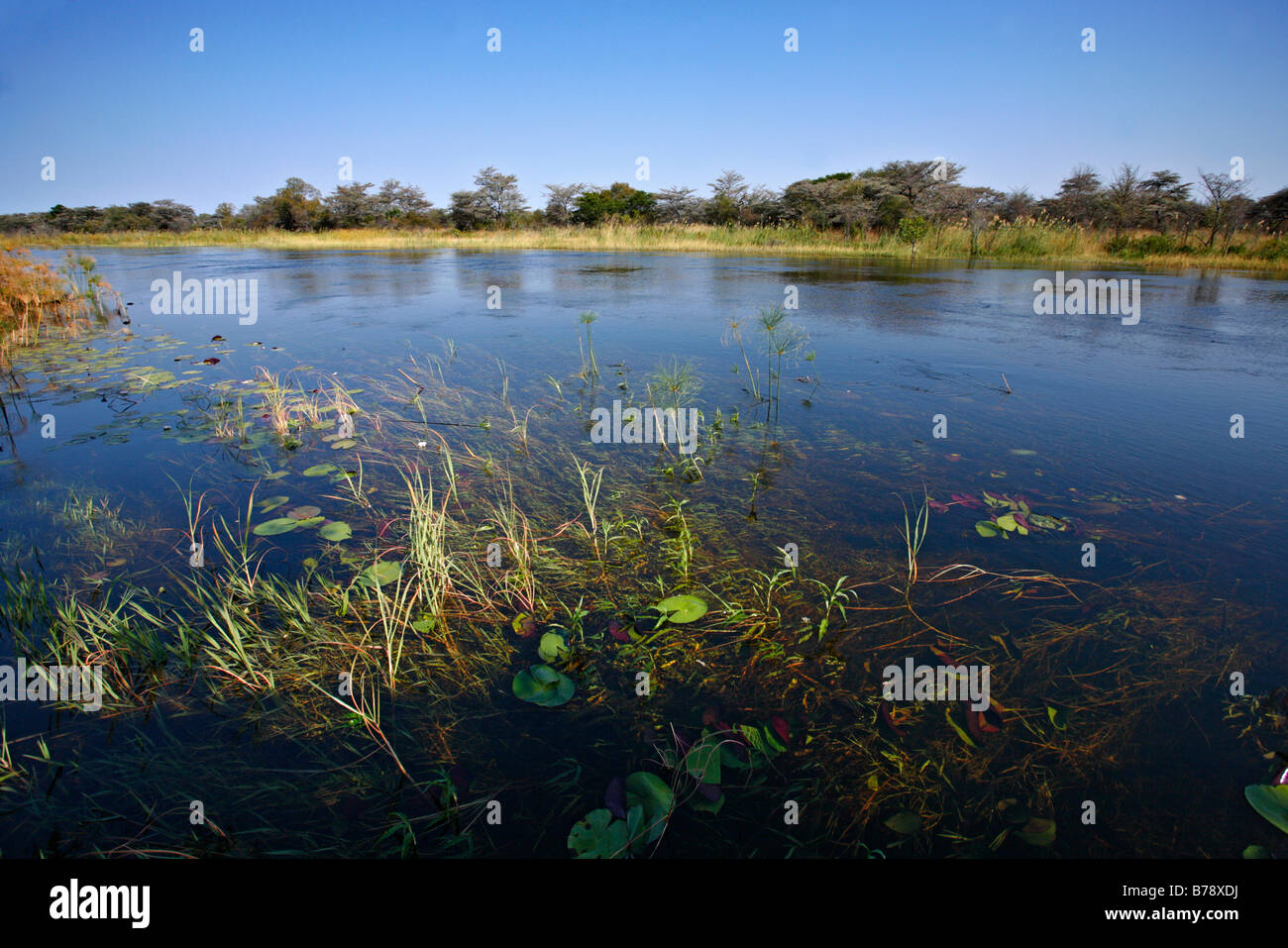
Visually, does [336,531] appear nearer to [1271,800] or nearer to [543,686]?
[543,686]

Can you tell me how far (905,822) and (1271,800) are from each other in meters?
0.89

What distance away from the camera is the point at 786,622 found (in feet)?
6.59

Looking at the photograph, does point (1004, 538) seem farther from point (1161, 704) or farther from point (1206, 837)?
point (1206, 837)

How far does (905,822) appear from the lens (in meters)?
1.33

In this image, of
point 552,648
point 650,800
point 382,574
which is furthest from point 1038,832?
point 382,574

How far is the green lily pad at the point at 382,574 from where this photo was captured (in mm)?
2141

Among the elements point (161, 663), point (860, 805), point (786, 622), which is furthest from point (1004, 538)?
point (161, 663)

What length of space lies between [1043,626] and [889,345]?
4.86 metres

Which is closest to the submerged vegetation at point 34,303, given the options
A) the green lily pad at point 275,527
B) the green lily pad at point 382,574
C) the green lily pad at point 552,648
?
the green lily pad at point 275,527

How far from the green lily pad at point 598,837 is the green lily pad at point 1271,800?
1.52 metres

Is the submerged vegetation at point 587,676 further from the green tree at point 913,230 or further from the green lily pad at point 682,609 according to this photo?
the green tree at point 913,230

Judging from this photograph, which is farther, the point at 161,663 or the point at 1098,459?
the point at 1098,459

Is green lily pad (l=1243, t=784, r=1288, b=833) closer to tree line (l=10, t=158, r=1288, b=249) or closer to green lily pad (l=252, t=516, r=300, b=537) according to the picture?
green lily pad (l=252, t=516, r=300, b=537)
